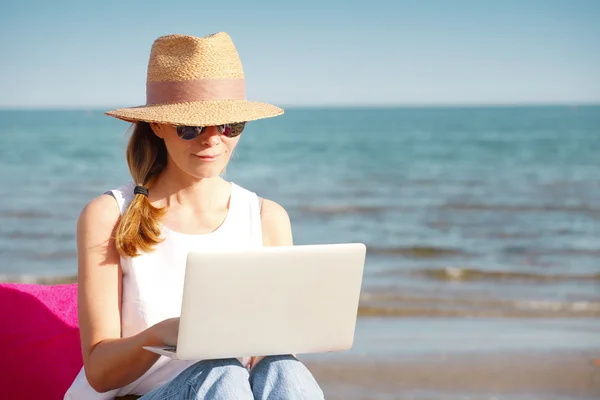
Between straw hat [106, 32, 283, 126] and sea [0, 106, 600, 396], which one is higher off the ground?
straw hat [106, 32, 283, 126]

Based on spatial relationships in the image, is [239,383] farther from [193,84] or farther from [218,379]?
[193,84]

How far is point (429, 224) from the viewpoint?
10.2 m

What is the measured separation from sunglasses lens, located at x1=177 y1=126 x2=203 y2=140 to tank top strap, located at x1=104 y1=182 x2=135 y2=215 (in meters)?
0.24

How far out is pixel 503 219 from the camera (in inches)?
417

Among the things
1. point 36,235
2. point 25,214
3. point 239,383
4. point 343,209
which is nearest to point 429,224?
point 343,209

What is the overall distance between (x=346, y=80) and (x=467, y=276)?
119 feet

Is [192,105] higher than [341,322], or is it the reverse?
[192,105]

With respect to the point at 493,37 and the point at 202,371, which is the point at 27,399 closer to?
the point at 202,371

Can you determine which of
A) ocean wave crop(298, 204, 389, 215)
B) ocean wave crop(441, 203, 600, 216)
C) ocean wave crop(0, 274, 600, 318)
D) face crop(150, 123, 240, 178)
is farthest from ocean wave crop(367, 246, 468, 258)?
face crop(150, 123, 240, 178)

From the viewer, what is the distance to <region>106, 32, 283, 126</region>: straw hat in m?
2.55

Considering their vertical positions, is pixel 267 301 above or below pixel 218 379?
A: above

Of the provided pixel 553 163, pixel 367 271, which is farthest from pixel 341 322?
pixel 553 163

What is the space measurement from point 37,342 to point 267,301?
1268 mm

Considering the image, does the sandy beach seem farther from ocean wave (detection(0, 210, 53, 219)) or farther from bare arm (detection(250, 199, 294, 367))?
ocean wave (detection(0, 210, 53, 219))
